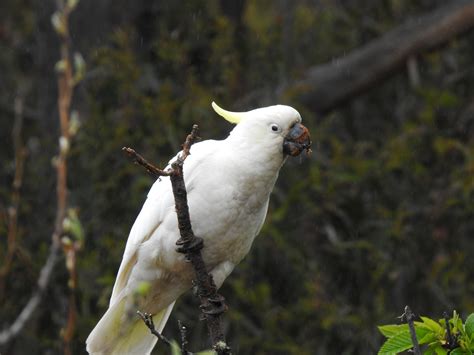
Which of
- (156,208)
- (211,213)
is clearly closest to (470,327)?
(211,213)

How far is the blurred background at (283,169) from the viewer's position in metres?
4.66

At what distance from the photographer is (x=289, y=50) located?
217 inches

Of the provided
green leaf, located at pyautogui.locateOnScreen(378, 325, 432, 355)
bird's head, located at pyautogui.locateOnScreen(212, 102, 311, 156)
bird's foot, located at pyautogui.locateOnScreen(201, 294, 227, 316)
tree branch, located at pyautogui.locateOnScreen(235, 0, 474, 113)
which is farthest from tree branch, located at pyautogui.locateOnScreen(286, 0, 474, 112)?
green leaf, located at pyautogui.locateOnScreen(378, 325, 432, 355)

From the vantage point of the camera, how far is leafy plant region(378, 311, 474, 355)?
5.99ft

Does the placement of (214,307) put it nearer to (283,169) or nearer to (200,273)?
(200,273)

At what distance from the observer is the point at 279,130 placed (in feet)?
8.45

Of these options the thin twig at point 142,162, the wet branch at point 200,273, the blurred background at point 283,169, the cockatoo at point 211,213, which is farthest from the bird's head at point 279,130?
the blurred background at point 283,169

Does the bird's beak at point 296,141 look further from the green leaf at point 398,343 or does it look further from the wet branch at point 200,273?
the green leaf at point 398,343

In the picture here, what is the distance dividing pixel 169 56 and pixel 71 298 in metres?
3.04

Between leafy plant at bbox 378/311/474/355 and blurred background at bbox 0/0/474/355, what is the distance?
8.37 ft

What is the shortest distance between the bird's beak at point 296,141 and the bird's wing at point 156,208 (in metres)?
0.27

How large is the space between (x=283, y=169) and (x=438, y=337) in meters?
2.88

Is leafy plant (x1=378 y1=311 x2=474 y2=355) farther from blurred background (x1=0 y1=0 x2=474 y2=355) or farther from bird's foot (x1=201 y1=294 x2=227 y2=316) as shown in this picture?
blurred background (x1=0 y1=0 x2=474 y2=355)

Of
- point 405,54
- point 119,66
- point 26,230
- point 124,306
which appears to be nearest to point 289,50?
point 405,54
